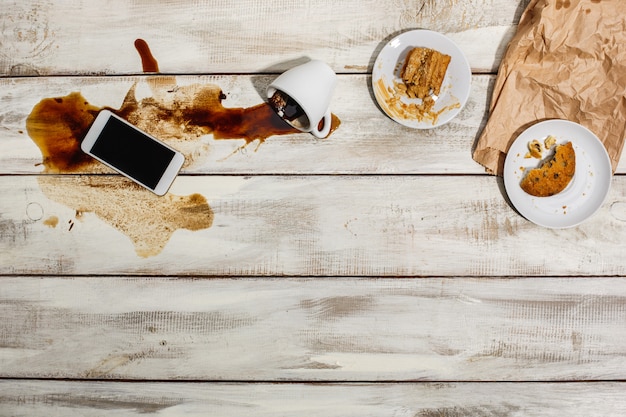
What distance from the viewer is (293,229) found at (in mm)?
1036

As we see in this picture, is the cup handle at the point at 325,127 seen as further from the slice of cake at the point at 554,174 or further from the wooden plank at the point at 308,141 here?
the slice of cake at the point at 554,174

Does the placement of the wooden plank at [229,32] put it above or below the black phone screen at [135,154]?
above

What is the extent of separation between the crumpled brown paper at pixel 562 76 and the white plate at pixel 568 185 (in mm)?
28

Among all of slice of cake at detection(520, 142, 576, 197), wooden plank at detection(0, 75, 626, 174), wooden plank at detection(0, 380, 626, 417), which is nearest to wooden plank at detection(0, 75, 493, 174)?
wooden plank at detection(0, 75, 626, 174)

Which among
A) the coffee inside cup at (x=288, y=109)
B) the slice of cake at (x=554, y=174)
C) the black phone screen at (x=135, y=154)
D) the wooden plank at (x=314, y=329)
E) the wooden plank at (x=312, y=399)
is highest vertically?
the coffee inside cup at (x=288, y=109)

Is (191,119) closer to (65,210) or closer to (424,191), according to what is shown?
(65,210)

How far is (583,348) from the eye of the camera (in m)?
1.02

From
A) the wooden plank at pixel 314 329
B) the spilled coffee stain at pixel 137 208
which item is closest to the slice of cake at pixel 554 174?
the wooden plank at pixel 314 329

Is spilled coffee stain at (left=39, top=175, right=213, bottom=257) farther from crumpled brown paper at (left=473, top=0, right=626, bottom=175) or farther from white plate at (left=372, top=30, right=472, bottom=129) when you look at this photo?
crumpled brown paper at (left=473, top=0, right=626, bottom=175)

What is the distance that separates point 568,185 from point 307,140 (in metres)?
0.55

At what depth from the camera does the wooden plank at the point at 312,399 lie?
1.02 meters

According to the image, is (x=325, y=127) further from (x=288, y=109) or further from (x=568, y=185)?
(x=568, y=185)

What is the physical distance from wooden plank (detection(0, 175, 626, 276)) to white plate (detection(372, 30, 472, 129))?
0.13 meters

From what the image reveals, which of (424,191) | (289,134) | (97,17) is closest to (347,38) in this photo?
(289,134)
